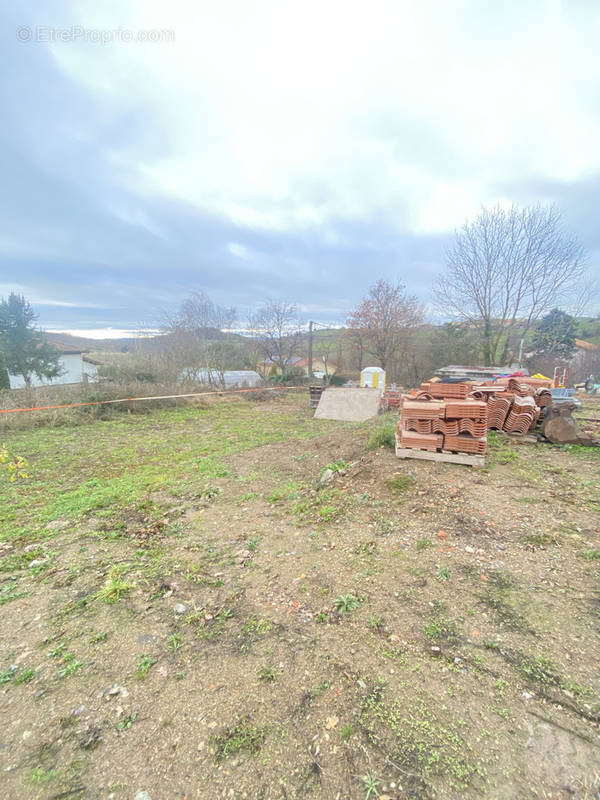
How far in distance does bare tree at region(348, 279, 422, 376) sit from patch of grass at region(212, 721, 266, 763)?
2234 centimetres

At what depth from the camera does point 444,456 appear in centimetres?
427

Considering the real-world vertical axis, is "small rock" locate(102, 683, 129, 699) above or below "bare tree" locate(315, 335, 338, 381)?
below

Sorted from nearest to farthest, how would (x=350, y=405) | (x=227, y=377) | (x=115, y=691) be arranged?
(x=115, y=691), (x=350, y=405), (x=227, y=377)

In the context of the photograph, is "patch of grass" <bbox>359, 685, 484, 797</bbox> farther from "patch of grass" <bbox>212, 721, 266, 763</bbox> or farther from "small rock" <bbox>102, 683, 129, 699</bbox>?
"small rock" <bbox>102, 683, 129, 699</bbox>

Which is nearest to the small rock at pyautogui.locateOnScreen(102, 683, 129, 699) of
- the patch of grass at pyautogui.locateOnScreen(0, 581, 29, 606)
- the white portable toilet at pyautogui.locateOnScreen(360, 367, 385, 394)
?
the patch of grass at pyautogui.locateOnScreen(0, 581, 29, 606)

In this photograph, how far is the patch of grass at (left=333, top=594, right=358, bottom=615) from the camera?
216 cm

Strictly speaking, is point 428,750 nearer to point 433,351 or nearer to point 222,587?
point 222,587

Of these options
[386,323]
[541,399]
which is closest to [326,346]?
[386,323]

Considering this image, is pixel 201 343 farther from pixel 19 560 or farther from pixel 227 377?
pixel 19 560

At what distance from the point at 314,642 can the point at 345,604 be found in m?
0.36

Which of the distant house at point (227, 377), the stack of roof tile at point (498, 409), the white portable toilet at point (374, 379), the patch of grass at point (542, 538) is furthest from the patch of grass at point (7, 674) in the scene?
the distant house at point (227, 377)

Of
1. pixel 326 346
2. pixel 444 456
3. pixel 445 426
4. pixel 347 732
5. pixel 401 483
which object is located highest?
pixel 326 346

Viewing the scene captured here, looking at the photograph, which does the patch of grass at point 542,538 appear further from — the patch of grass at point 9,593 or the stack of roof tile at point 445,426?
the patch of grass at point 9,593

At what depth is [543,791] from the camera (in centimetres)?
119
